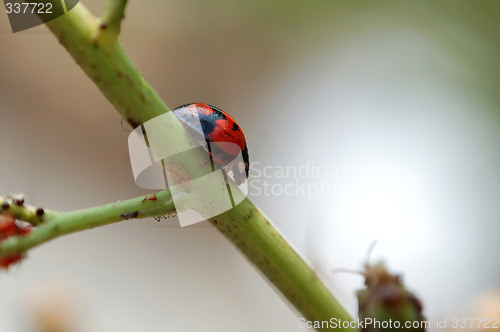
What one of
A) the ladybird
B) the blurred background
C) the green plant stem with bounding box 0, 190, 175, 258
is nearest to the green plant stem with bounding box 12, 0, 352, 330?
the green plant stem with bounding box 0, 190, 175, 258

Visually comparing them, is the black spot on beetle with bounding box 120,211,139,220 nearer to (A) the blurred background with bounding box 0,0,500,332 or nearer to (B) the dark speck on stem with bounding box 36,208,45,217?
(B) the dark speck on stem with bounding box 36,208,45,217

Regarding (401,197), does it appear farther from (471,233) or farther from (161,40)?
(161,40)

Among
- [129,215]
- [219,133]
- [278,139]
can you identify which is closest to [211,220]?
[129,215]

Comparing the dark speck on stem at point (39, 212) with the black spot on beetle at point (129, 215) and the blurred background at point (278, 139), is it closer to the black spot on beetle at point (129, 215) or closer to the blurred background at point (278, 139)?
the black spot on beetle at point (129, 215)

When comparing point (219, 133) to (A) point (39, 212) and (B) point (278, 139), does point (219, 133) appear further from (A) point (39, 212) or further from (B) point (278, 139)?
(B) point (278, 139)

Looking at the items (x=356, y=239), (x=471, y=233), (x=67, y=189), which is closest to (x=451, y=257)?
(x=471, y=233)

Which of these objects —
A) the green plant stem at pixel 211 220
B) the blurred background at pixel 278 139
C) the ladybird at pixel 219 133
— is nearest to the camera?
the green plant stem at pixel 211 220

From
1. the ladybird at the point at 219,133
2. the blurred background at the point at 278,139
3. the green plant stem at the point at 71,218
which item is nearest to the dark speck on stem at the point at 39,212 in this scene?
the green plant stem at the point at 71,218
